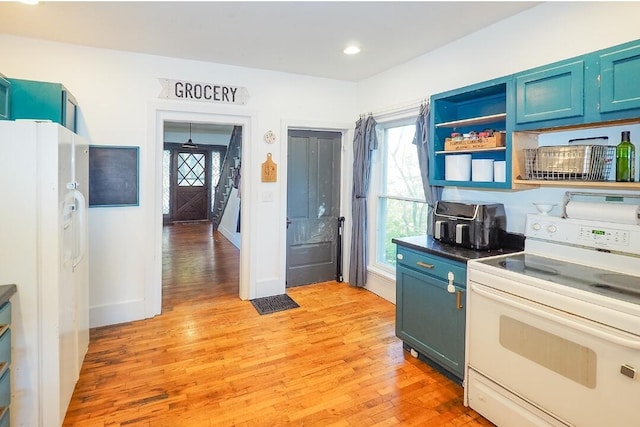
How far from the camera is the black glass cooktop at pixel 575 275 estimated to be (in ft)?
5.44

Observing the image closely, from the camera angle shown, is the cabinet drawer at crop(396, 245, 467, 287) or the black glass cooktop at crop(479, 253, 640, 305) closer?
the black glass cooktop at crop(479, 253, 640, 305)

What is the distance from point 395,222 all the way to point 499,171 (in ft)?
5.54

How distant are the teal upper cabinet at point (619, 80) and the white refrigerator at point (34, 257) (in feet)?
9.37

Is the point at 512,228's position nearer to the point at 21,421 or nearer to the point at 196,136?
the point at 21,421

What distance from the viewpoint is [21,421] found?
181cm

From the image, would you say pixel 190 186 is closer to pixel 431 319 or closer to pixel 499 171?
pixel 431 319

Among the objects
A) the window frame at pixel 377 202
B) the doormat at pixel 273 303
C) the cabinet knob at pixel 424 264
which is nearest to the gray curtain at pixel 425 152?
the cabinet knob at pixel 424 264

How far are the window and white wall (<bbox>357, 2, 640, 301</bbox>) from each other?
0.45 metres

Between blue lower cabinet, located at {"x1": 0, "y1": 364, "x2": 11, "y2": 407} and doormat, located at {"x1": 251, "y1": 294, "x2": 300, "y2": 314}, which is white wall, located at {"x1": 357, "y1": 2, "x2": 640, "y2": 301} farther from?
blue lower cabinet, located at {"x1": 0, "y1": 364, "x2": 11, "y2": 407}

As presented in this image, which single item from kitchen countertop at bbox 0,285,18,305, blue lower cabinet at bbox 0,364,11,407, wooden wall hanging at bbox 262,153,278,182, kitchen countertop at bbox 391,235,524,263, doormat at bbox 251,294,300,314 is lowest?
doormat at bbox 251,294,300,314

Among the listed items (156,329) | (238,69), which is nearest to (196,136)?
(238,69)

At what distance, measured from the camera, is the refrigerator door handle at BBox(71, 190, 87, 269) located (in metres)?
2.23

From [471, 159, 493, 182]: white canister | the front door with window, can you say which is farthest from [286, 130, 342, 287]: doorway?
the front door with window

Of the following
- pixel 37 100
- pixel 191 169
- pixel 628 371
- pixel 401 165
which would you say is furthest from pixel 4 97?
Result: pixel 191 169
